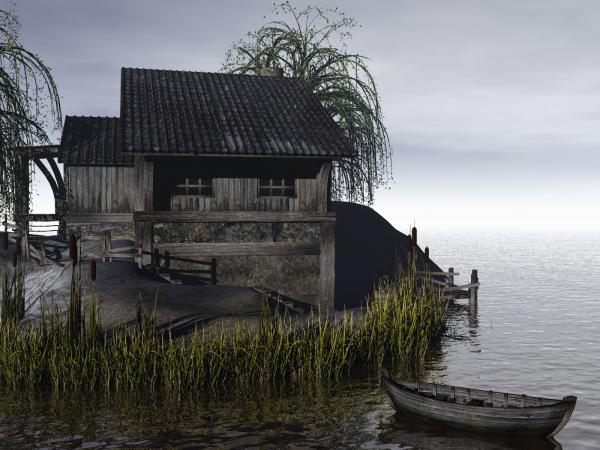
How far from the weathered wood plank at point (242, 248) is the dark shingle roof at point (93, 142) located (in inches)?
224

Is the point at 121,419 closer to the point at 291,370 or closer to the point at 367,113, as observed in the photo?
the point at 291,370

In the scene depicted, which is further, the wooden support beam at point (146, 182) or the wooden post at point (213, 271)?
the wooden post at point (213, 271)

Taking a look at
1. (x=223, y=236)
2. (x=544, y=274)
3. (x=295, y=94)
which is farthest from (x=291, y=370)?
(x=544, y=274)

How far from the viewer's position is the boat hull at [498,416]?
12.9 metres

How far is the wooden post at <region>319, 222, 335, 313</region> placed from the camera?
2491cm

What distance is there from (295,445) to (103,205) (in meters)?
18.7

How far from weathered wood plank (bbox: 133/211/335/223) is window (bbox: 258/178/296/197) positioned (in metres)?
0.79

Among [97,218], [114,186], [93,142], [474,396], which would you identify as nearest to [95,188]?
[114,186]

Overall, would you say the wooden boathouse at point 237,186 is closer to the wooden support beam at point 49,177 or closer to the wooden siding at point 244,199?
the wooden siding at point 244,199

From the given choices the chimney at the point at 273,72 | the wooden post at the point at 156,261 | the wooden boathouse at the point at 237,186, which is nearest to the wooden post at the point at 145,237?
the wooden boathouse at the point at 237,186

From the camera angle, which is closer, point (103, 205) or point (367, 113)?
point (103, 205)

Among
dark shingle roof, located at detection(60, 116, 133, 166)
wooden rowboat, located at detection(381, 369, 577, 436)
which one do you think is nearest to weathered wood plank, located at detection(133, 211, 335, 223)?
dark shingle roof, located at detection(60, 116, 133, 166)

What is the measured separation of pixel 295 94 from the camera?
2861 centimetres

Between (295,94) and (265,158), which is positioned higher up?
(295,94)
